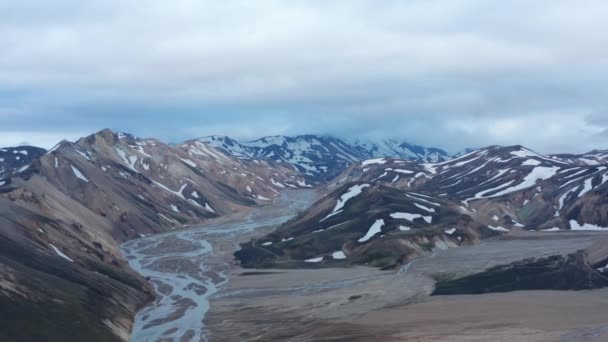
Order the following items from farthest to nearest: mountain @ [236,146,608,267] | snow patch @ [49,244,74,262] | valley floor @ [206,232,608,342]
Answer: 1. mountain @ [236,146,608,267]
2. snow patch @ [49,244,74,262]
3. valley floor @ [206,232,608,342]

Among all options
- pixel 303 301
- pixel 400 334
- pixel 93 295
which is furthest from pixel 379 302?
pixel 93 295

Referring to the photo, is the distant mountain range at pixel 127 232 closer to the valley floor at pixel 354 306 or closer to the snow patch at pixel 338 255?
the snow patch at pixel 338 255

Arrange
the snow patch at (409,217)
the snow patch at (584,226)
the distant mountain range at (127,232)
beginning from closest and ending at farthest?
the distant mountain range at (127,232) → the snow patch at (409,217) → the snow patch at (584,226)

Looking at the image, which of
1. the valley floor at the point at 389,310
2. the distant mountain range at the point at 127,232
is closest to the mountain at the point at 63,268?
the distant mountain range at the point at 127,232

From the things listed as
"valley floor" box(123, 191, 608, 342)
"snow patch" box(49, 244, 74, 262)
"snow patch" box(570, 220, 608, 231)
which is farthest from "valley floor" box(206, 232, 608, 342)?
"snow patch" box(570, 220, 608, 231)

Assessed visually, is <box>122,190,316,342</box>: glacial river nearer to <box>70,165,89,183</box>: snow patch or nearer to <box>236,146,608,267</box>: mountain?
<box>236,146,608,267</box>: mountain
